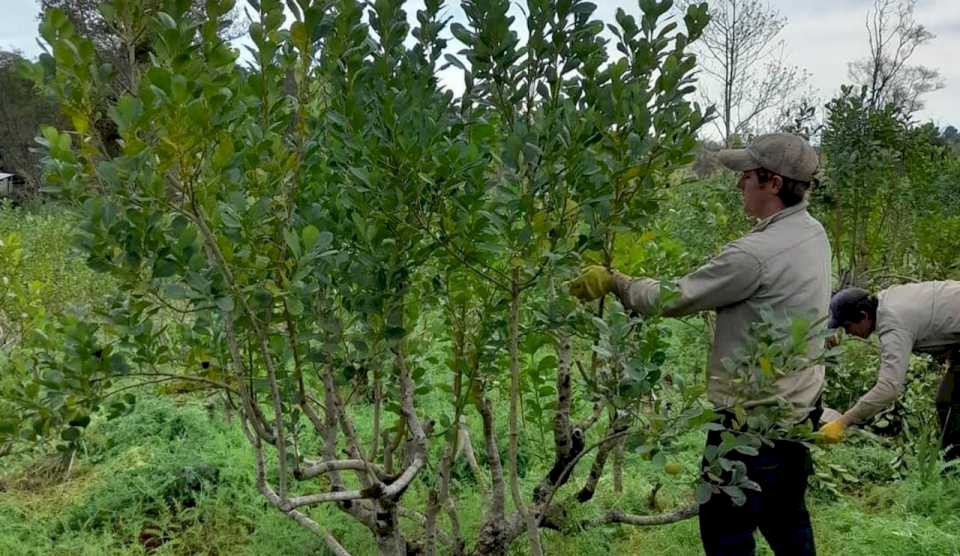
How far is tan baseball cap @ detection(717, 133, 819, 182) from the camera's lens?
→ 2.63 metres

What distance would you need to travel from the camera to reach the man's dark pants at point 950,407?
14.6 ft

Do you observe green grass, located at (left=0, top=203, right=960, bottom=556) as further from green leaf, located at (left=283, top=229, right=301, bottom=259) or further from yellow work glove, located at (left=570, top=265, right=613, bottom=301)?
green leaf, located at (left=283, top=229, right=301, bottom=259)

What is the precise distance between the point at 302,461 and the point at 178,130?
1781 mm

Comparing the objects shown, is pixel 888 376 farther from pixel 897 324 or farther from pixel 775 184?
pixel 775 184

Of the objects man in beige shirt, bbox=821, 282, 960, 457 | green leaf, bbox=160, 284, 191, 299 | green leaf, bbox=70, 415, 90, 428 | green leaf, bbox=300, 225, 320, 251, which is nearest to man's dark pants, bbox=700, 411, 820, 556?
Answer: man in beige shirt, bbox=821, 282, 960, 457

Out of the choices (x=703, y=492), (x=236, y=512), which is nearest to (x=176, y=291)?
(x=703, y=492)

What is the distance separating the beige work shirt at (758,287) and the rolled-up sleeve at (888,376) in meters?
1.16

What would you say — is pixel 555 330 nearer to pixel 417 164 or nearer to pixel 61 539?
pixel 417 164

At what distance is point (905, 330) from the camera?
3.90m

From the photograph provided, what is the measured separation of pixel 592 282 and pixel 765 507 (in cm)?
110

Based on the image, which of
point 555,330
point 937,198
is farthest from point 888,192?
point 555,330

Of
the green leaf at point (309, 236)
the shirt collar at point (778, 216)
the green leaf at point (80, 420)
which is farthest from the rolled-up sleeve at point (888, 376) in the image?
the green leaf at point (80, 420)

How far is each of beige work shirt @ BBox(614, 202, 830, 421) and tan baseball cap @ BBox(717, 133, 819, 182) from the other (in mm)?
127

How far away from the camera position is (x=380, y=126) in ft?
6.16
